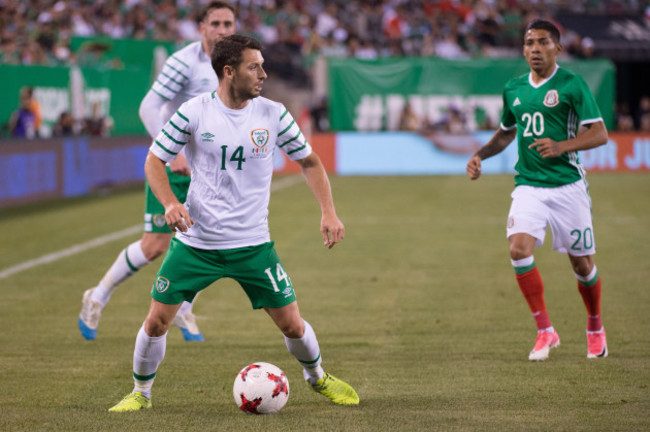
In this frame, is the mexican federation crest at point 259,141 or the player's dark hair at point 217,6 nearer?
the mexican federation crest at point 259,141

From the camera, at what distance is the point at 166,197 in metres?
4.82

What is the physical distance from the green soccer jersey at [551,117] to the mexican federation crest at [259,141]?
216cm

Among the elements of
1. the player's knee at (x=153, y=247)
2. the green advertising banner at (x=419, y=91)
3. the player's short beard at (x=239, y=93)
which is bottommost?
the green advertising banner at (x=419, y=91)

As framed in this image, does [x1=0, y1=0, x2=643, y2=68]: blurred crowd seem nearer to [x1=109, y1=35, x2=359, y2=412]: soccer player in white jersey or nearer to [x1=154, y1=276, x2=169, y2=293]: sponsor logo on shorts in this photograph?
[x1=109, y1=35, x2=359, y2=412]: soccer player in white jersey

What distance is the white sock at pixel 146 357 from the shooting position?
501cm

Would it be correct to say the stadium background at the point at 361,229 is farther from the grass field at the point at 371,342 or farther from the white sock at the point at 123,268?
the white sock at the point at 123,268

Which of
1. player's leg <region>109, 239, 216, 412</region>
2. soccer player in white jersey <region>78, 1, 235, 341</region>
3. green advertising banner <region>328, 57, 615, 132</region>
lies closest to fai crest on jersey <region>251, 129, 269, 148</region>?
player's leg <region>109, 239, 216, 412</region>

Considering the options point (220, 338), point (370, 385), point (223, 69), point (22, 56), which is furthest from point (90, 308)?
point (22, 56)

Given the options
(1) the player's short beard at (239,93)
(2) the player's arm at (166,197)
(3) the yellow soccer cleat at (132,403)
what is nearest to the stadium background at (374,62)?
(3) the yellow soccer cleat at (132,403)

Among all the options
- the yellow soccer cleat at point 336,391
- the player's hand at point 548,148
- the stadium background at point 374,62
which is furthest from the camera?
the stadium background at point 374,62

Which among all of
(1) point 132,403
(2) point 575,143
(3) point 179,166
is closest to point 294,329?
(1) point 132,403

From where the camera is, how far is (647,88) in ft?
101

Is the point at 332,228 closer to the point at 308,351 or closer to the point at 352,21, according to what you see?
the point at 308,351

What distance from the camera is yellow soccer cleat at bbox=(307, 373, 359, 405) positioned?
5.24 meters
